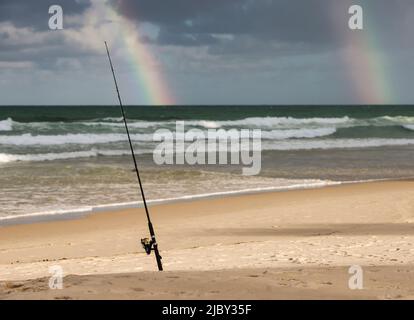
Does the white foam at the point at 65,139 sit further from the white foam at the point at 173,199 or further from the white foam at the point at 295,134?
the white foam at the point at 173,199

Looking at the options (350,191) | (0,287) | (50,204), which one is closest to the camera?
(0,287)

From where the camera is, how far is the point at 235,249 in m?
8.09

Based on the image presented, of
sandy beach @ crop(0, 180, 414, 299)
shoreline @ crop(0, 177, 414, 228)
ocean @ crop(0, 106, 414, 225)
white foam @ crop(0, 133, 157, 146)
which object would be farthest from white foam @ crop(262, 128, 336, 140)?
sandy beach @ crop(0, 180, 414, 299)

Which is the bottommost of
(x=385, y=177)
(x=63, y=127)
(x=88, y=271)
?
(x=88, y=271)

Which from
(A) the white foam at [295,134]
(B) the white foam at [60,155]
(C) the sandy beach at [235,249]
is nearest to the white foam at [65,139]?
(B) the white foam at [60,155]

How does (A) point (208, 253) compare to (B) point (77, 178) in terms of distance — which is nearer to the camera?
(A) point (208, 253)

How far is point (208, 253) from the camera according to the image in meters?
7.83

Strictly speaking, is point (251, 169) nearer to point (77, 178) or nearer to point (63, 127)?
point (77, 178)

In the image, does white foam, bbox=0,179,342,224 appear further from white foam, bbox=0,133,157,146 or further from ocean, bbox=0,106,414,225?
white foam, bbox=0,133,157,146

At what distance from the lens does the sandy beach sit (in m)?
4.93

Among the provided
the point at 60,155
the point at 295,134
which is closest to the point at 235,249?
the point at 60,155
